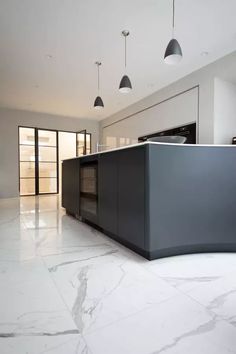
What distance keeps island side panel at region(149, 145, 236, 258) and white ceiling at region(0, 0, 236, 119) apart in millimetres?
2094

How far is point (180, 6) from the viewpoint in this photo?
10.0ft

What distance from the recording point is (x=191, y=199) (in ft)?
7.80

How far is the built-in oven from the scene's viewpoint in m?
3.33

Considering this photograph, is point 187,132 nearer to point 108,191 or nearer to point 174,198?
point 108,191

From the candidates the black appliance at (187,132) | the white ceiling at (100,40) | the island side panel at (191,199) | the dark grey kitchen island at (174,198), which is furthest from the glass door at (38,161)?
the island side panel at (191,199)

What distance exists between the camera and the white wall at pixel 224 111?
453 cm

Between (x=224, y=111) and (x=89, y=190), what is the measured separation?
310cm

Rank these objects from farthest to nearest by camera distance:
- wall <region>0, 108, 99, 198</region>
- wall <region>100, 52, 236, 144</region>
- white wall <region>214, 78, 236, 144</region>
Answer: wall <region>0, 108, 99, 198</region> < white wall <region>214, 78, 236, 144</region> < wall <region>100, 52, 236, 144</region>

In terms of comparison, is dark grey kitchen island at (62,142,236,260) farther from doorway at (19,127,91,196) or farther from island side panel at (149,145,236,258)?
doorway at (19,127,91,196)

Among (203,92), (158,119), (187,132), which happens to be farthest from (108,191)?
(158,119)

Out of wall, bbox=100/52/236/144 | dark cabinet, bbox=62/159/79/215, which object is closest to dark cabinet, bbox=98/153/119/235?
dark cabinet, bbox=62/159/79/215

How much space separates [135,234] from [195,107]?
3.60 meters

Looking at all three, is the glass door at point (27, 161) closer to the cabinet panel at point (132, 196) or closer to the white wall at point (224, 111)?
the white wall at point (224, 111)

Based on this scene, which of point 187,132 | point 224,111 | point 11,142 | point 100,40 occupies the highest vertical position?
point 100,40
